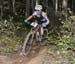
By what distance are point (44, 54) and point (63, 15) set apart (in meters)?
4.06

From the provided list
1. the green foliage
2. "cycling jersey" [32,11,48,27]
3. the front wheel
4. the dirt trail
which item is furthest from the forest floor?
"cycling jersey" [32,11,48,27]

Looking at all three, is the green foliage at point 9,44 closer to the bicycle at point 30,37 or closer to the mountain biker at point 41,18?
the bicycle at point 30,37

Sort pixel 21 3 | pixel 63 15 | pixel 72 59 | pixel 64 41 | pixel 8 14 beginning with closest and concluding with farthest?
pixel 72 59 → pixel 64 41 → pixel 63 15 → pixel 8 14 → pixel 21 3

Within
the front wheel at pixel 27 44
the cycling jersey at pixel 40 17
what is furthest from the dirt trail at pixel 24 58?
the cycling jersey at pixel 40 17

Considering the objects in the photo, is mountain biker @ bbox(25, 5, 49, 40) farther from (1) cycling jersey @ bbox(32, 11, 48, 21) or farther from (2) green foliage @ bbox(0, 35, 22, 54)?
(2) green foliage @ bbox(0, 35, 22, 54)

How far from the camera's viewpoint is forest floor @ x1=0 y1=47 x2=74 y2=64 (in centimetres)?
1102

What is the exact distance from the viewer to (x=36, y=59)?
446 inches

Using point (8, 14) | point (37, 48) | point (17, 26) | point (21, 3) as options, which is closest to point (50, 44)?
point (37, 48)

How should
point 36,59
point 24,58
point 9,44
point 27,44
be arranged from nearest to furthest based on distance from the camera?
point 36,59, point 24,58, point 27,44, point 9,44

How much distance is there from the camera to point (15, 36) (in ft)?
47.0

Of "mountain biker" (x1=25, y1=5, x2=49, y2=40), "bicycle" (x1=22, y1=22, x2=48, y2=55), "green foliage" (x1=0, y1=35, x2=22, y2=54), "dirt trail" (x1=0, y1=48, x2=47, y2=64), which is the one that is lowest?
"dirt trail" (x1=0, y1=48, x2=47, y2=64)

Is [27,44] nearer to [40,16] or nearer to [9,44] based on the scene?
[9,44]

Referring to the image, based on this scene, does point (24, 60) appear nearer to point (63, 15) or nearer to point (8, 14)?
point (63, 15)

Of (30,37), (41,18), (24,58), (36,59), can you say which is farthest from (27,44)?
(36,59)
